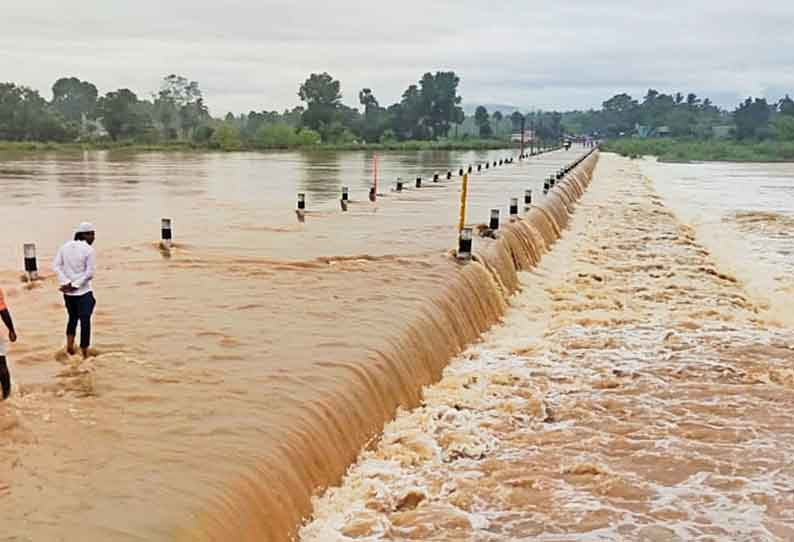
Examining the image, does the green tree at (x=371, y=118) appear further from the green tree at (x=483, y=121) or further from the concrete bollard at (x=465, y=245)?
the concrete bollard at (x=465, y=245)

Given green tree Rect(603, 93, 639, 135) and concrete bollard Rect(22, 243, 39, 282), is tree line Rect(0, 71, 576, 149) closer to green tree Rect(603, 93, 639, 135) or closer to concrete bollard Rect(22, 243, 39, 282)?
green tree Rect(603, 93, 639, 135)

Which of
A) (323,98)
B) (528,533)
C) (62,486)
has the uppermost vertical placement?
(323,98)

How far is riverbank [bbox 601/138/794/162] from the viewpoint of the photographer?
91.8 meters

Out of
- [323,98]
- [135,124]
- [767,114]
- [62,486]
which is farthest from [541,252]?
[767,114]

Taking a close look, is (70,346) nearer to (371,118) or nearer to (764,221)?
(764,221)

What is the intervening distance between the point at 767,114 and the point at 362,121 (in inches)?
2397

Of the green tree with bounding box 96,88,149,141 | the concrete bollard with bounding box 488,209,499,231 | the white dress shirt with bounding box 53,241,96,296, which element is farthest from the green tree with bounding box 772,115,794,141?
the white dress shirt with bounding box 53,241,96,296

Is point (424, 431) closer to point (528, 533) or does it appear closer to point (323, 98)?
point (528, 533)

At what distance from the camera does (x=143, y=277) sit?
510 inches

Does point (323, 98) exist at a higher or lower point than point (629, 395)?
higher

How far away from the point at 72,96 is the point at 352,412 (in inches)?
6357

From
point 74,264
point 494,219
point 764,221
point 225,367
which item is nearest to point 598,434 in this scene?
point 225,367

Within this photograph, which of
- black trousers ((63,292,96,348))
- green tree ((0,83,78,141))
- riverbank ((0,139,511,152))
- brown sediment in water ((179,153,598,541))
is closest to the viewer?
brown sediment in water ((179,153,598,541))

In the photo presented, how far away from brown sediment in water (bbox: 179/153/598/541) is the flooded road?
0.18m
